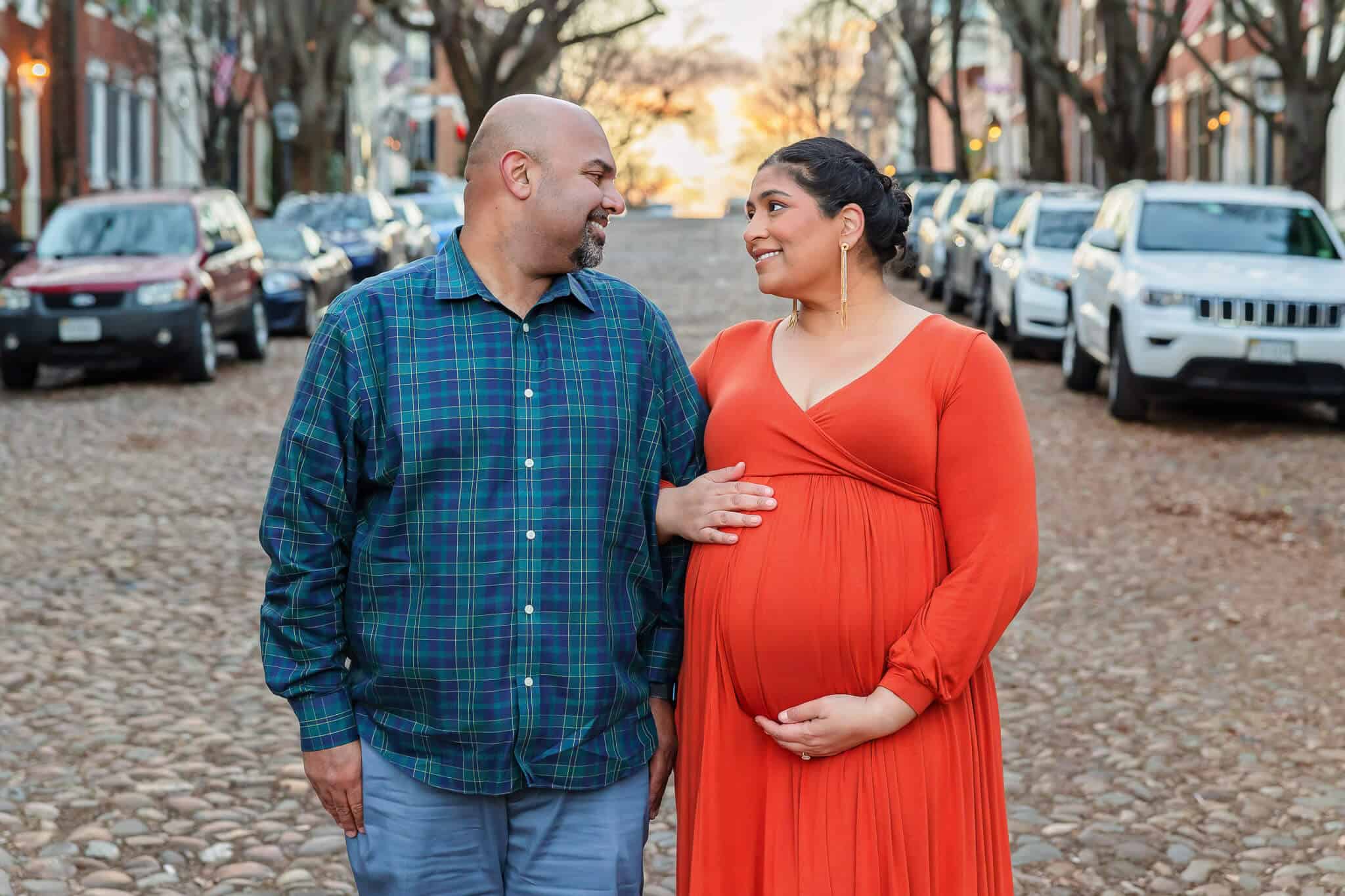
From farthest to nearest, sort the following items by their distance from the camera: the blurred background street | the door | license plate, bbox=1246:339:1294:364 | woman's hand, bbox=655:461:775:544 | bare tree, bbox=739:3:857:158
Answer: bare tree, bbox=739:3:857:158
the door
license plate, bbox=1246:339:1294:364
the blurred background street
woman's hand, bbox=655:461:775:544

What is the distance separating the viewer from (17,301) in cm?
1602

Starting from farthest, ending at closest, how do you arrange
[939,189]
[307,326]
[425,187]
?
[425,187], [939,189], [307,326]

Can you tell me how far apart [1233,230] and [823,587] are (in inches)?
472

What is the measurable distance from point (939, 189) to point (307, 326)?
17316mm

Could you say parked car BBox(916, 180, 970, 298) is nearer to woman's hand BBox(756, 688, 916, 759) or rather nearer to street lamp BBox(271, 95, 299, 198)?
street lamp BBox(271, 95, 299, 198)

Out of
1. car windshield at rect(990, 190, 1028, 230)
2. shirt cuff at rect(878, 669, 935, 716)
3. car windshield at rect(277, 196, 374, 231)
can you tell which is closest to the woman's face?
shirt cuff at rect(878, 669, 935, 716)

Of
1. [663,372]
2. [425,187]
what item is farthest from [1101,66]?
[663,372]

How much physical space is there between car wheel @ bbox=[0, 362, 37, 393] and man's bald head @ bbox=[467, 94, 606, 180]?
45.9ft

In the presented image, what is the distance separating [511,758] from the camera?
292 centimetres

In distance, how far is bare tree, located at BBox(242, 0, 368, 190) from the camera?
31.5 meters

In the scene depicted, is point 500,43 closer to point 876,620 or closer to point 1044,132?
point 1044,132

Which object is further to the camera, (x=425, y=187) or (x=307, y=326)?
(x=425, y=187)

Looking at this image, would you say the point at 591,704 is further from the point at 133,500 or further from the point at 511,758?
the point at 133,500

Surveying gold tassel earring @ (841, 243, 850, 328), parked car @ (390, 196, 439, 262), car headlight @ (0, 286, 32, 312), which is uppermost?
parked car @ (390, 196, 439, 262)
